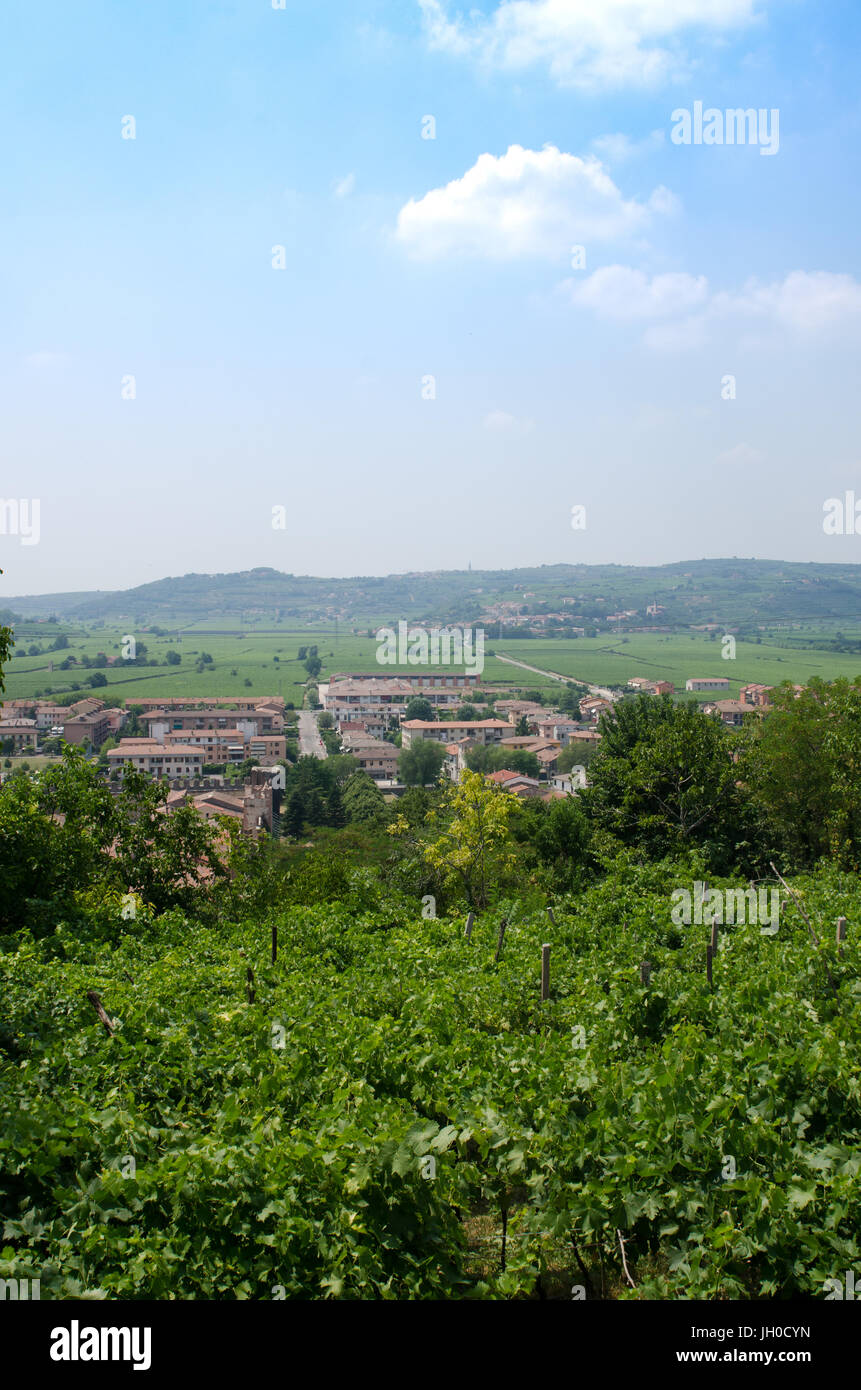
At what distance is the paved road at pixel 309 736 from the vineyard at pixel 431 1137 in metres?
87.1

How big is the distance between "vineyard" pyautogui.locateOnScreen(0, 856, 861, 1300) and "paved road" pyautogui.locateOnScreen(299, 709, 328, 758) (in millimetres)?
87122

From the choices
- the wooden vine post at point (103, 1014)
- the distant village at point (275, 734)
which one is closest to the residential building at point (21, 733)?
the distant village at point (275, 734)

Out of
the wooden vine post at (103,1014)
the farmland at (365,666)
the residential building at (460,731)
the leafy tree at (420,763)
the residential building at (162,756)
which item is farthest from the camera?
the farmland at (365,666)

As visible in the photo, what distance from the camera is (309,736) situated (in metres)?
118

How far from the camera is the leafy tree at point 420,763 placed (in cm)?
8869

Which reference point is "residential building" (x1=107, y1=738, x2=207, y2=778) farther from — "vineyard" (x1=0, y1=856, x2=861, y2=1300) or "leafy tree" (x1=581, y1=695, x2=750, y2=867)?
"vineyard" (x1=0, y1=856, x2=861, y2=1300)

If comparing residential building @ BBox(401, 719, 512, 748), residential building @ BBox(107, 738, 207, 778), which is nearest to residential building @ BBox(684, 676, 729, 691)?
residential building @ BBox(401, 719, 512, 748)

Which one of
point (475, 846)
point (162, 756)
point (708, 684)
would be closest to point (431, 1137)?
point (475, 846)

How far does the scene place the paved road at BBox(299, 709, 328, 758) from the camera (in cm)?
10388

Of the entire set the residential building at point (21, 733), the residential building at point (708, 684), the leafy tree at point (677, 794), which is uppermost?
the leafy tree at point (677, 794)

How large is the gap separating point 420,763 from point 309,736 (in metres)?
32.0

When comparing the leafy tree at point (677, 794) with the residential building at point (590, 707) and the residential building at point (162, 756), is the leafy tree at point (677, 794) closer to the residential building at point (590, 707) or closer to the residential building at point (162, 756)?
the residential building at point (162, 756)

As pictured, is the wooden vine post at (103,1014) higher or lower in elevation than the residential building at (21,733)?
higher
